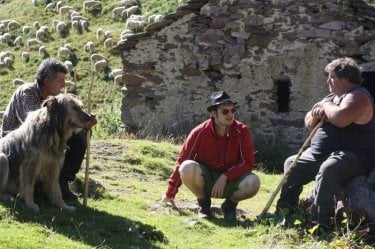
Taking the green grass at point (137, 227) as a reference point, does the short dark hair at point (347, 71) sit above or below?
above

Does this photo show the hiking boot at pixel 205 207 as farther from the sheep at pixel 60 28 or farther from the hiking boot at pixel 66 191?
the sheep at pixel 60 28

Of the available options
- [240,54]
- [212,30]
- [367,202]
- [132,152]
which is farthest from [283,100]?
[367,202]

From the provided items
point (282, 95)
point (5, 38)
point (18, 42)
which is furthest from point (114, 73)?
point (282, 95)

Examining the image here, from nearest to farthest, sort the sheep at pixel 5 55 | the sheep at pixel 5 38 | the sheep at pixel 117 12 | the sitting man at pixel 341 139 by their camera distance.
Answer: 1. the sitting man at pixel 341 139
2. the sheep at pixel 5 55
3. the sheep at pixel 117 12
4. the sheep at pixel 5 38

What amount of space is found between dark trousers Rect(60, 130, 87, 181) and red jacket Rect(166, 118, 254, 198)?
46.9 inches

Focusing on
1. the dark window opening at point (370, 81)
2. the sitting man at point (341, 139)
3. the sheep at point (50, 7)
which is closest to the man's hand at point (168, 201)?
the sitting man at point (341, 139)

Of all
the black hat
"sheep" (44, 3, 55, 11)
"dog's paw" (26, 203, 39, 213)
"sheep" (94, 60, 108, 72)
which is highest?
"sheep" (44, 3, 55, 11)

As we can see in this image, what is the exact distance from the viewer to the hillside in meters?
20.1

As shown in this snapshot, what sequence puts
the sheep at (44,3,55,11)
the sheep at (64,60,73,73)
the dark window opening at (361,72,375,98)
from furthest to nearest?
the sheep at (44,3,55,11) → the sheep at (64,60,73,73) → the dark window opening at (361,72,375,98)

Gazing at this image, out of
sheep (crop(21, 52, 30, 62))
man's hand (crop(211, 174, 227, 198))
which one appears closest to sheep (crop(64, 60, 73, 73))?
sheep (crop(21, 52, 30, 62))

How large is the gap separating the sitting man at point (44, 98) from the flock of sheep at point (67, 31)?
513 inches

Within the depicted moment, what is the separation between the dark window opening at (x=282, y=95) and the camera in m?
13.9

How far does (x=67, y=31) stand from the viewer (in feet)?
80.3

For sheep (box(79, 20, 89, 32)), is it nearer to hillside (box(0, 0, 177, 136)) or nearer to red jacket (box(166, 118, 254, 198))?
hillside (box(0, 0, 177, 136))
